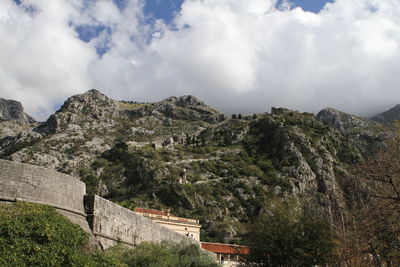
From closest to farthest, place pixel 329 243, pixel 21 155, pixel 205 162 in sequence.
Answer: pixel 329 243 < pixel 21 155 < pixel 205 162

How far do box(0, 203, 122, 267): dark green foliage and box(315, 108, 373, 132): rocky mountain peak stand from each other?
15637 centimetres

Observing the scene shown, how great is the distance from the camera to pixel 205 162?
101 meters

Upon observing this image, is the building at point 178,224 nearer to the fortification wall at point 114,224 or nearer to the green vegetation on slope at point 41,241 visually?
the fortification wall at point 114,224

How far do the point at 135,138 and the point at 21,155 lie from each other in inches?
1370

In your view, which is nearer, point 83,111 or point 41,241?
point 41,241

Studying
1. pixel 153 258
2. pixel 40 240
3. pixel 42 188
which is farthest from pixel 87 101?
pixel 40 240

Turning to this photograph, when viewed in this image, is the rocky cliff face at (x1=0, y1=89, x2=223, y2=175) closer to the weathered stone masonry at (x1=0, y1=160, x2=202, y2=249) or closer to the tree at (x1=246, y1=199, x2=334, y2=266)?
the tree at (x1=246, y1=199, x2=334, y2=266)

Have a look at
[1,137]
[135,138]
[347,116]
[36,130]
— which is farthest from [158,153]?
[347,116]

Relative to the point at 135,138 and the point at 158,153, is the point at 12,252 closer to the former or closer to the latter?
the point at 158,153

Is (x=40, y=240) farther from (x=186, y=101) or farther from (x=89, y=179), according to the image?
(x=186, y=101)

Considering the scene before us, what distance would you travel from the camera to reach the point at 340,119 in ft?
557

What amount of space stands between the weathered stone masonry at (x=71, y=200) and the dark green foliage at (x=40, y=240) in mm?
845

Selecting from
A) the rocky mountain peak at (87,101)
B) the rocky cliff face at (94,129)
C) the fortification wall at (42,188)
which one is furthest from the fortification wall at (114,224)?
the rocky mountain peak at (87,101)

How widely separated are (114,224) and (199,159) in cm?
8415
